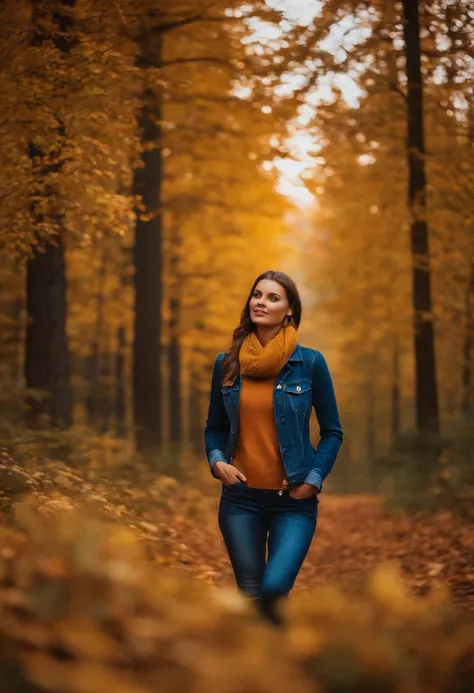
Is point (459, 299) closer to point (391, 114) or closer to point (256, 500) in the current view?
point (391, 114)

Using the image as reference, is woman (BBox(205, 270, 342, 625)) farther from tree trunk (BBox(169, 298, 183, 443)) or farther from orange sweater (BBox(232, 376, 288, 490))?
tree trunk (BBox(169, 298, 183, 443))

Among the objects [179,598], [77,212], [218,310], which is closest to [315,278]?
[218,310]

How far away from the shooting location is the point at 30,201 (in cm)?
647

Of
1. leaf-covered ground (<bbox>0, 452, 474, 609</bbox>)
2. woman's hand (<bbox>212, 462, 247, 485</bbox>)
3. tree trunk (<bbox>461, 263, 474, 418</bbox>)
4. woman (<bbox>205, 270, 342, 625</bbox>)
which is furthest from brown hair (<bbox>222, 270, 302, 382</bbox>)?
tree trunk (<bbox>461, 263, 474, 418</bbox>)

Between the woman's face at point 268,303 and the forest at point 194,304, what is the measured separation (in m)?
1.39

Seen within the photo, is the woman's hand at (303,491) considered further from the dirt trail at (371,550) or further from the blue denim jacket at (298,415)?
the dirt trail at (371,550)

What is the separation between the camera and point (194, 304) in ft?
56.2

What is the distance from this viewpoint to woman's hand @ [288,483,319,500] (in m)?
3.87

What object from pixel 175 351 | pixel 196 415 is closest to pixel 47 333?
pixel 175 351

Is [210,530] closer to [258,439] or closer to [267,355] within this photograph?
[258,439]

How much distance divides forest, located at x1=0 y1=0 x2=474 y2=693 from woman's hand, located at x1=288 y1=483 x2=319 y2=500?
0.70m

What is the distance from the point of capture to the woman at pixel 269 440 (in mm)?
3867

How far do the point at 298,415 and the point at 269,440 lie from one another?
0.20m

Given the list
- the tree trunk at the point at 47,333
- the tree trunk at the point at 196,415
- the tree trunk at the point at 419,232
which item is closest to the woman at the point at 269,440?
the tree trunk at the point at 47,333
